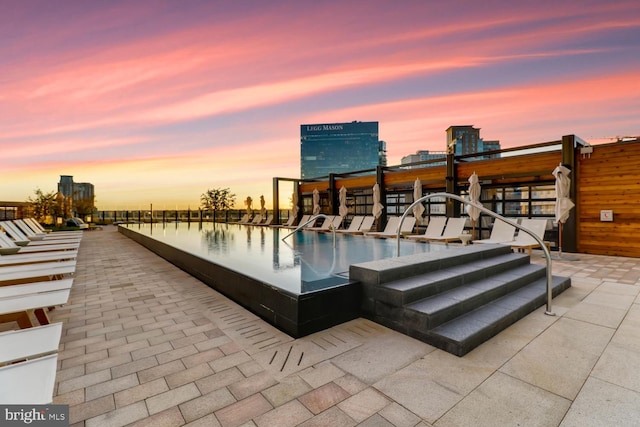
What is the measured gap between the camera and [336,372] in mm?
2178

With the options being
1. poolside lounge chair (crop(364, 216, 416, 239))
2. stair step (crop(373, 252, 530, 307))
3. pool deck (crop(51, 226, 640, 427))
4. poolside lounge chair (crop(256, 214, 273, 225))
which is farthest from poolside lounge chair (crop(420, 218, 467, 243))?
poolside lounge chair (crop(256, 214, 273, 225))

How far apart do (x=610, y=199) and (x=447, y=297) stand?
7407 mm

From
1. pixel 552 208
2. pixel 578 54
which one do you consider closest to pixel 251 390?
pixel 552 208

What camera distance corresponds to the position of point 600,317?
325 cm

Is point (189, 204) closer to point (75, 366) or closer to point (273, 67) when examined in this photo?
point (273, 67)

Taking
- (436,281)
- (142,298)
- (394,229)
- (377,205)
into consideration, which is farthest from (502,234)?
(142,298)

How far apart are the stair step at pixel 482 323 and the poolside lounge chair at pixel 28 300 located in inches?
119

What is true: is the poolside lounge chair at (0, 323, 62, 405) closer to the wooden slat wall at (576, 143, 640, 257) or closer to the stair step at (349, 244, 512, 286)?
the stair step at (349, 244, 512, 286)

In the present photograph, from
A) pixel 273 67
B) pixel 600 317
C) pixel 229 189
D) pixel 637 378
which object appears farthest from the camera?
pixel 229 189

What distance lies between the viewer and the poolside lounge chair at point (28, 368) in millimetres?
1101

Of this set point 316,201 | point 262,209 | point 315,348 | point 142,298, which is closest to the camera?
point 315,348

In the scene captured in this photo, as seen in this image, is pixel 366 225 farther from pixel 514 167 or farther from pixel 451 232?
pixel 514 167

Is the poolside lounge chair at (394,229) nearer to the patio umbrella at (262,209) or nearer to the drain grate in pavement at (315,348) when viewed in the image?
the drain grate in pavement at (315,348)

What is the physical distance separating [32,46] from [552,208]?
1492 centimetres
